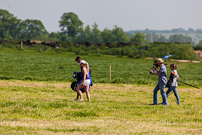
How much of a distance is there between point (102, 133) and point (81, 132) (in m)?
0.49

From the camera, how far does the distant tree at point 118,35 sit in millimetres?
159375

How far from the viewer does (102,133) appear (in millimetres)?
7562

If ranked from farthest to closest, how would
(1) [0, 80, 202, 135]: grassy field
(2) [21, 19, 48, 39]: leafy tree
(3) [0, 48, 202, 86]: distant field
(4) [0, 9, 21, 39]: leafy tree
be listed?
(2) [21, 19, 48, 39]: leafy tree
(4) [0, 9, 21, 39]: leafy tree
(3) [0, 48, 202, 86]: distant field
(1) [0, 80, 202, 135]: grassy field

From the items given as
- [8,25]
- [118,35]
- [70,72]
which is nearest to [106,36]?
[118,35]

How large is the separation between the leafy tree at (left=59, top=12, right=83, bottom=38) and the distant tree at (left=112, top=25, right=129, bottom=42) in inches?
778

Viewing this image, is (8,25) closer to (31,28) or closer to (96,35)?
(31,28)

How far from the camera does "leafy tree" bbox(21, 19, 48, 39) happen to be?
16688 cm

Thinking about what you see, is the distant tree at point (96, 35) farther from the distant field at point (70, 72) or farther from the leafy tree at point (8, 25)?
the distant field at point (70, 72)

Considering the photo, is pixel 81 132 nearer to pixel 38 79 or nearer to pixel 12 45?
pixel 38 79

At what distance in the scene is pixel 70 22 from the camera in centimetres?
17138

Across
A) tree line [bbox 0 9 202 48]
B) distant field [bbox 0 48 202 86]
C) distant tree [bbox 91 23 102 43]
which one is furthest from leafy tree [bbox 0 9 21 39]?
distant field [bbox 0 48 202 86]

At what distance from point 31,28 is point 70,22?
823 inches

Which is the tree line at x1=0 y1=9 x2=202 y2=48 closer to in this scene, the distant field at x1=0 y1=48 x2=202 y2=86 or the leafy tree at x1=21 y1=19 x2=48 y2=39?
the leafy tree at x1=21 y1=19 x2=48 y2=39

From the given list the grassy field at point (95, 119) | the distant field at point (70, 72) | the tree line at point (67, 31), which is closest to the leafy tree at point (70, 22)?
the tree line at point (67, 31)
